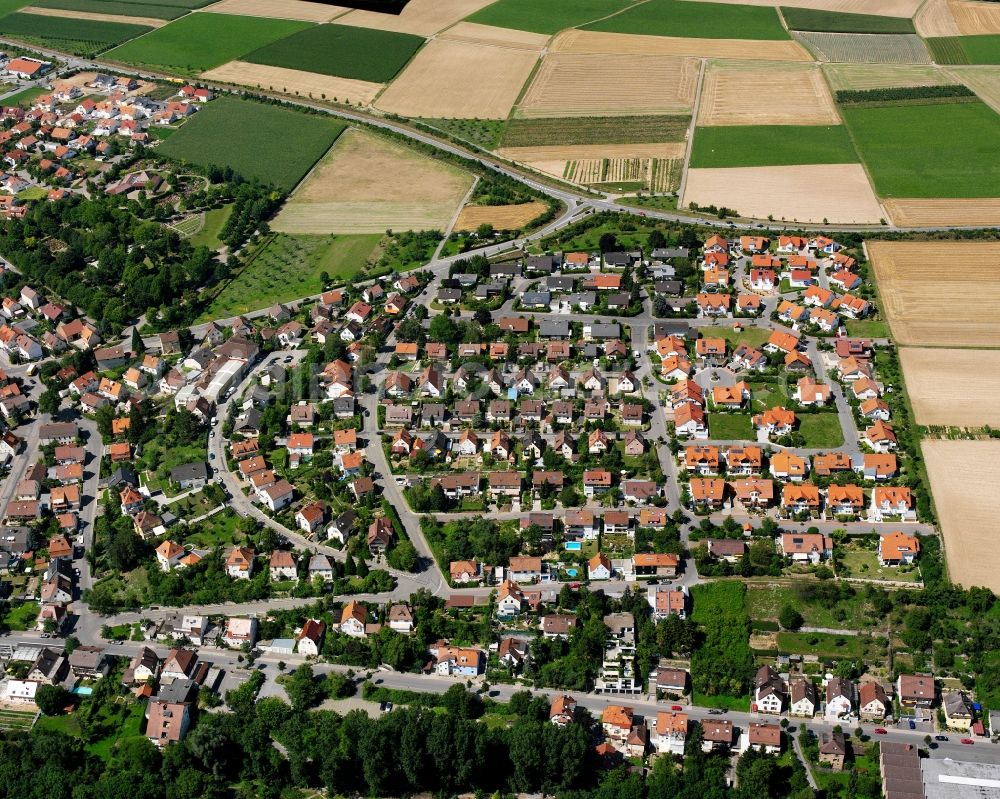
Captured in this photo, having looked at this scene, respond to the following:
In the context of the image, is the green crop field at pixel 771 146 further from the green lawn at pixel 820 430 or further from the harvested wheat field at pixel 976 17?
the green lawn at pixel 820 430

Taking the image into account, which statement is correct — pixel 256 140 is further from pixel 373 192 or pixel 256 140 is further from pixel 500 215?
pixel 500 215

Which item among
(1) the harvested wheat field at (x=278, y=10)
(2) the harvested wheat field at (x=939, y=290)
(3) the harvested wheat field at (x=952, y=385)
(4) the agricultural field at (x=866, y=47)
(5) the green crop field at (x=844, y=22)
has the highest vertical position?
(1) the harvested wheat field at (x=278, y=10)

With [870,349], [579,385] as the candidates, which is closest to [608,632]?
[579,385]

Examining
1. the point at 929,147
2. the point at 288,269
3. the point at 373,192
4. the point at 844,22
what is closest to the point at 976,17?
the point at 844,22

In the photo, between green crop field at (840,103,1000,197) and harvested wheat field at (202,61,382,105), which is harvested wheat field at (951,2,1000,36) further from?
harvested wheat field at (202,61,382,105)

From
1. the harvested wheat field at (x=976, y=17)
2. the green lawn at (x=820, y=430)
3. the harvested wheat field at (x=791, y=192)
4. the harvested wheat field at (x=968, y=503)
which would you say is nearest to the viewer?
the harvested wheat field at (x=968, y=503)

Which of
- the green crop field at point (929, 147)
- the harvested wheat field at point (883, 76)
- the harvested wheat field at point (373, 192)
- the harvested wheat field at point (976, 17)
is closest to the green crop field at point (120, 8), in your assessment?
the harvested wheat field at point (373, 192)

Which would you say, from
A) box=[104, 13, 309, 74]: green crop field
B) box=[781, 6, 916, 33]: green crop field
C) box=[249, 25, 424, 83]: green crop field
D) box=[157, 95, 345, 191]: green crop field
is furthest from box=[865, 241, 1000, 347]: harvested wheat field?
box=[104, 13, 309, 74]: green crop field
